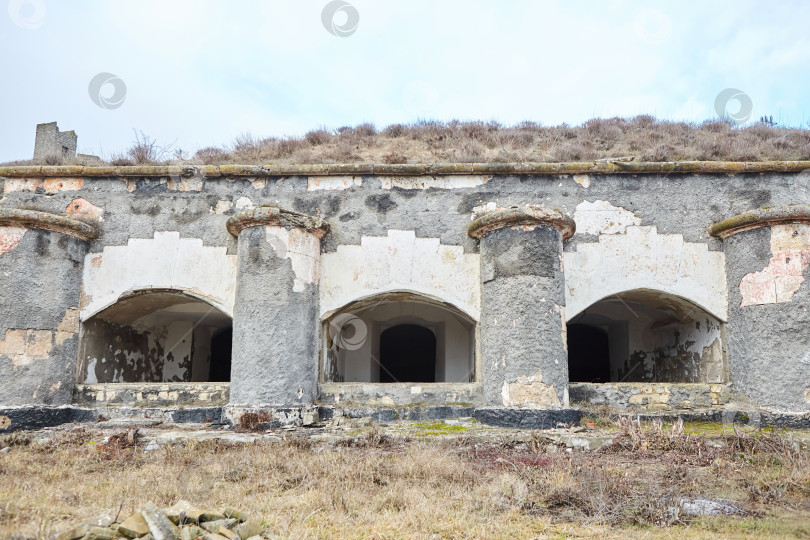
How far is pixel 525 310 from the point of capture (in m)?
7.43

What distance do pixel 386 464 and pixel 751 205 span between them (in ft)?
21.8

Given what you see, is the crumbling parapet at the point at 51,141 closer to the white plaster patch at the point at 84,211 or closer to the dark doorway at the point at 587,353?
the white plaster patch at the point at 84,211

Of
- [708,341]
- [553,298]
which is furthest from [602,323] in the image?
[553,298]

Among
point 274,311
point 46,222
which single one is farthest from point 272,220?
point 46,222

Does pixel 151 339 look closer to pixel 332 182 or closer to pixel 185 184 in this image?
pixel 185 184

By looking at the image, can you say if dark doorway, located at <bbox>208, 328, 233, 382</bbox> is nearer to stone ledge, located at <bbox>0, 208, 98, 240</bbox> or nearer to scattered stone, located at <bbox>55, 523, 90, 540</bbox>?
stone ledge, located at <bbox>0, 208, 98, 240</bbox>

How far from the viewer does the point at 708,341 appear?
8.80 meters

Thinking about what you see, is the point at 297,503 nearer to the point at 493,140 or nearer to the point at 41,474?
the point at 41,474

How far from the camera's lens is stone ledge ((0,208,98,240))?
310 inches

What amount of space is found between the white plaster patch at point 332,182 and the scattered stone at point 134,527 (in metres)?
6.13

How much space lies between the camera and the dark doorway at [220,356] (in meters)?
13.7

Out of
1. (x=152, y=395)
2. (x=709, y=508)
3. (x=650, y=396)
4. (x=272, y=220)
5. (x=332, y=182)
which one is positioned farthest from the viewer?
(x=332, y=182)

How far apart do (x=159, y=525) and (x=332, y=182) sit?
6250mm

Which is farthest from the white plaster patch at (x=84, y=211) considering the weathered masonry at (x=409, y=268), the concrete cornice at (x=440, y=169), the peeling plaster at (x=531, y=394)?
the peeling plaster at (x=531, y=394)
